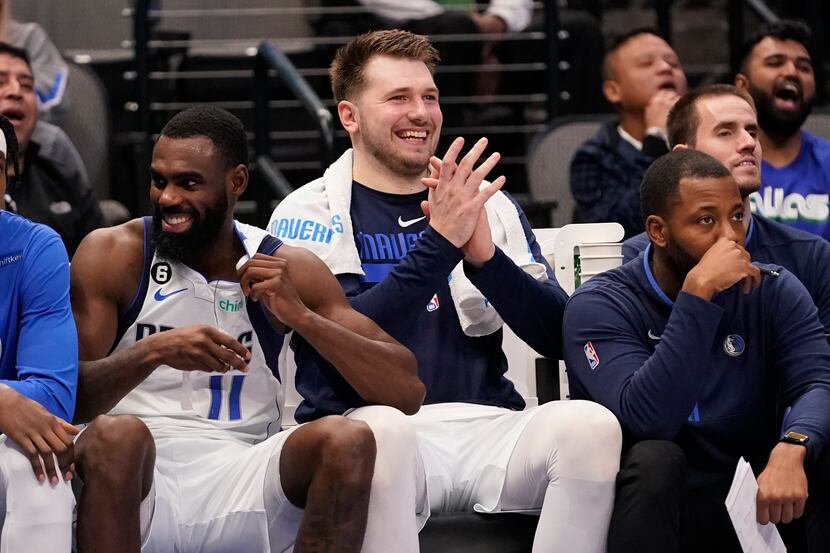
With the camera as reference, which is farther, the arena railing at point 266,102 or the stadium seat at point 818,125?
the stadium seat at point 818,125

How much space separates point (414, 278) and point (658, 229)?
703 mm

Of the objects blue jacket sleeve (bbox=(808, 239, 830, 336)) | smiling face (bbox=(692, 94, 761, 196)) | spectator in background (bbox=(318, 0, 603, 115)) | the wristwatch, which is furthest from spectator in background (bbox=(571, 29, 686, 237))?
the wristwatch

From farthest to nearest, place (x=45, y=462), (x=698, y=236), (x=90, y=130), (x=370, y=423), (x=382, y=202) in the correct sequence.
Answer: (x=90, y=130) < (x=382, y=202) < (x=698, y=236) < (x=370, y=423) < (x=45, y=462)

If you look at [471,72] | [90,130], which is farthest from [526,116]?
[90,130]

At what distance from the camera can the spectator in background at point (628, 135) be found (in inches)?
217

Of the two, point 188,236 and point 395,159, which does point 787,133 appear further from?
point 188,236

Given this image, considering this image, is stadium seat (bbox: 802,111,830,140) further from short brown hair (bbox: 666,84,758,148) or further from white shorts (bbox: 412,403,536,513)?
white shorts (bbox: 412,403,536,513)

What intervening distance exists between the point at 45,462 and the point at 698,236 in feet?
6.01

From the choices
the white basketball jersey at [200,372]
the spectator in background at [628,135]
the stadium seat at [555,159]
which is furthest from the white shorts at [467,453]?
the stadium seat at [555,159]

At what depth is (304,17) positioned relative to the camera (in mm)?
7605

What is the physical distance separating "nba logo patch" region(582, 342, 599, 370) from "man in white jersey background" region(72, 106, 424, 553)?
47 cm

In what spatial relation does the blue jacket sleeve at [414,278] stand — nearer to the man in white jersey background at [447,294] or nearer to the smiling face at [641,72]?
the man in white jersey background at [447,294]

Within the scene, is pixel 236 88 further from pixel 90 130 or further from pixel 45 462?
pixel 45 462

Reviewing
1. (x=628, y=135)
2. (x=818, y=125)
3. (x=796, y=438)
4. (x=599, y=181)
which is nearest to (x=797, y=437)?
(x=796, y=438)
